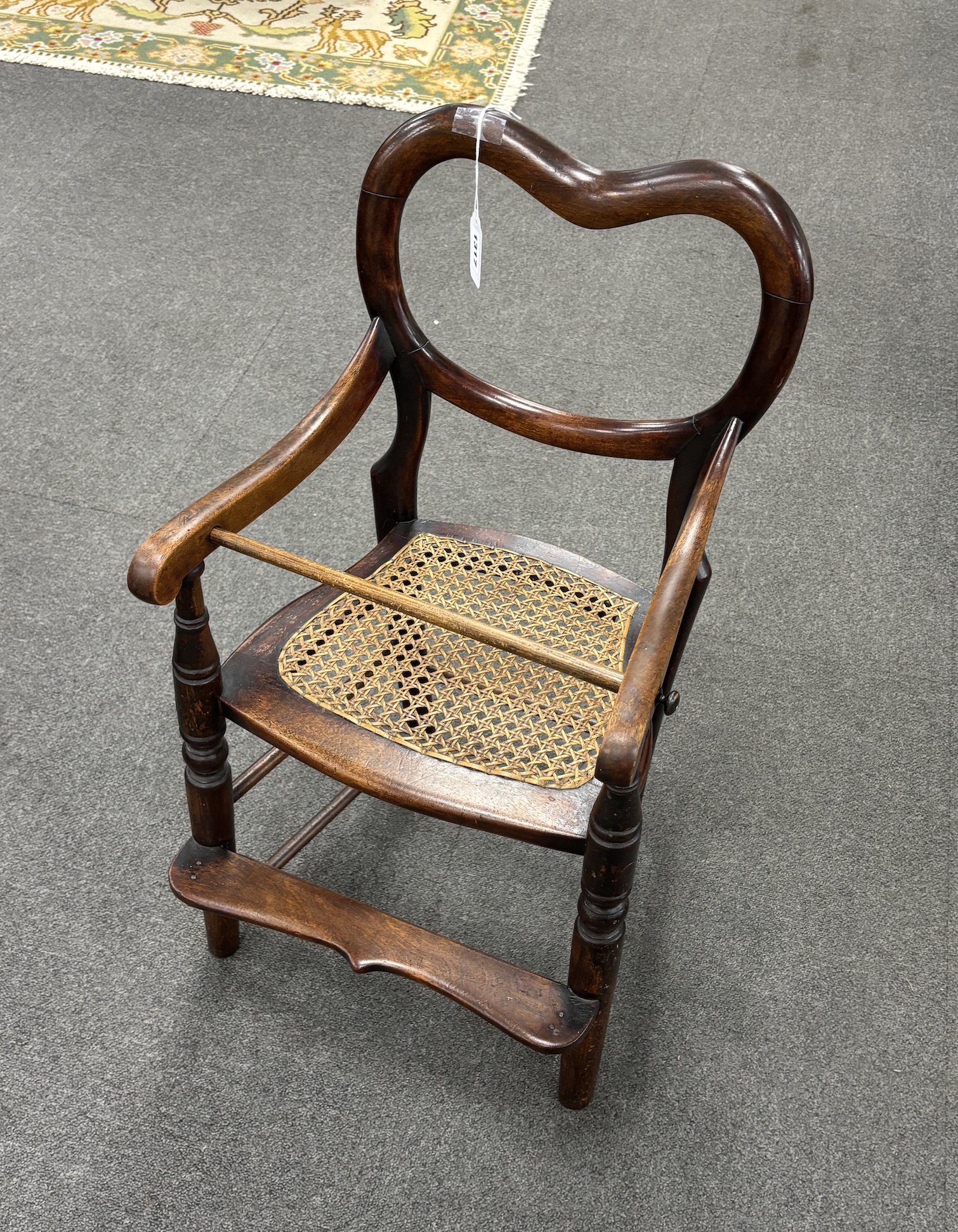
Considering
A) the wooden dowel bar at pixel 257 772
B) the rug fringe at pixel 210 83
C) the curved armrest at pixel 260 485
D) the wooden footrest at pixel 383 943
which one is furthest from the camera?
the rug fringe at pixel 210 83

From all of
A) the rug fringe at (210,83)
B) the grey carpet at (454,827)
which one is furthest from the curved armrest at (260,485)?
the rug fringe at (210,83)

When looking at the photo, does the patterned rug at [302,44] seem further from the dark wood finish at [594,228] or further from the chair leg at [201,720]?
the chair leg at [201,720]

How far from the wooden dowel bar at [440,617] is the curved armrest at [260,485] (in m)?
0.02

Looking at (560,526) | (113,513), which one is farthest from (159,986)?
(560,526)

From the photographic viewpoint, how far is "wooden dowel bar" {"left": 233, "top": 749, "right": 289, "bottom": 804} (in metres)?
1.40

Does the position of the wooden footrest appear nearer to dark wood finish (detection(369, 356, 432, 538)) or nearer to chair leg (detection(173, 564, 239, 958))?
chair leg (detection(173, 564, 239, 958))

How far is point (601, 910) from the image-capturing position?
1084 mm

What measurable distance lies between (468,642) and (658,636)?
1.17 feet

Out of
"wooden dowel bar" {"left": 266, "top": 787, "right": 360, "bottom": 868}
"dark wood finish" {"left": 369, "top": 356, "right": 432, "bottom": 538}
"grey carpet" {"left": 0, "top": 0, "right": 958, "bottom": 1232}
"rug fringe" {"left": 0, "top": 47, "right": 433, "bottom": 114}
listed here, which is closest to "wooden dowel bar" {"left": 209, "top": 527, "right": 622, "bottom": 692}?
"dark wood finish" {"left": 369, "top": 356, "right": 432, "bottom": 538}

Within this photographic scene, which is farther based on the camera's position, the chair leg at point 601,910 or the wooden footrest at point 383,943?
the wooden footrest at point 383,943

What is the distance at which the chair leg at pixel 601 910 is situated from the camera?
3.31 ft

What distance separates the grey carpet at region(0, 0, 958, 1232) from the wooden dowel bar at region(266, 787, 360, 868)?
0.21ft

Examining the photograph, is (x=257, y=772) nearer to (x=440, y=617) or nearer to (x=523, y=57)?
(x=440, y=617)

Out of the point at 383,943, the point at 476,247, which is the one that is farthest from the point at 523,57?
the point at 383,943
